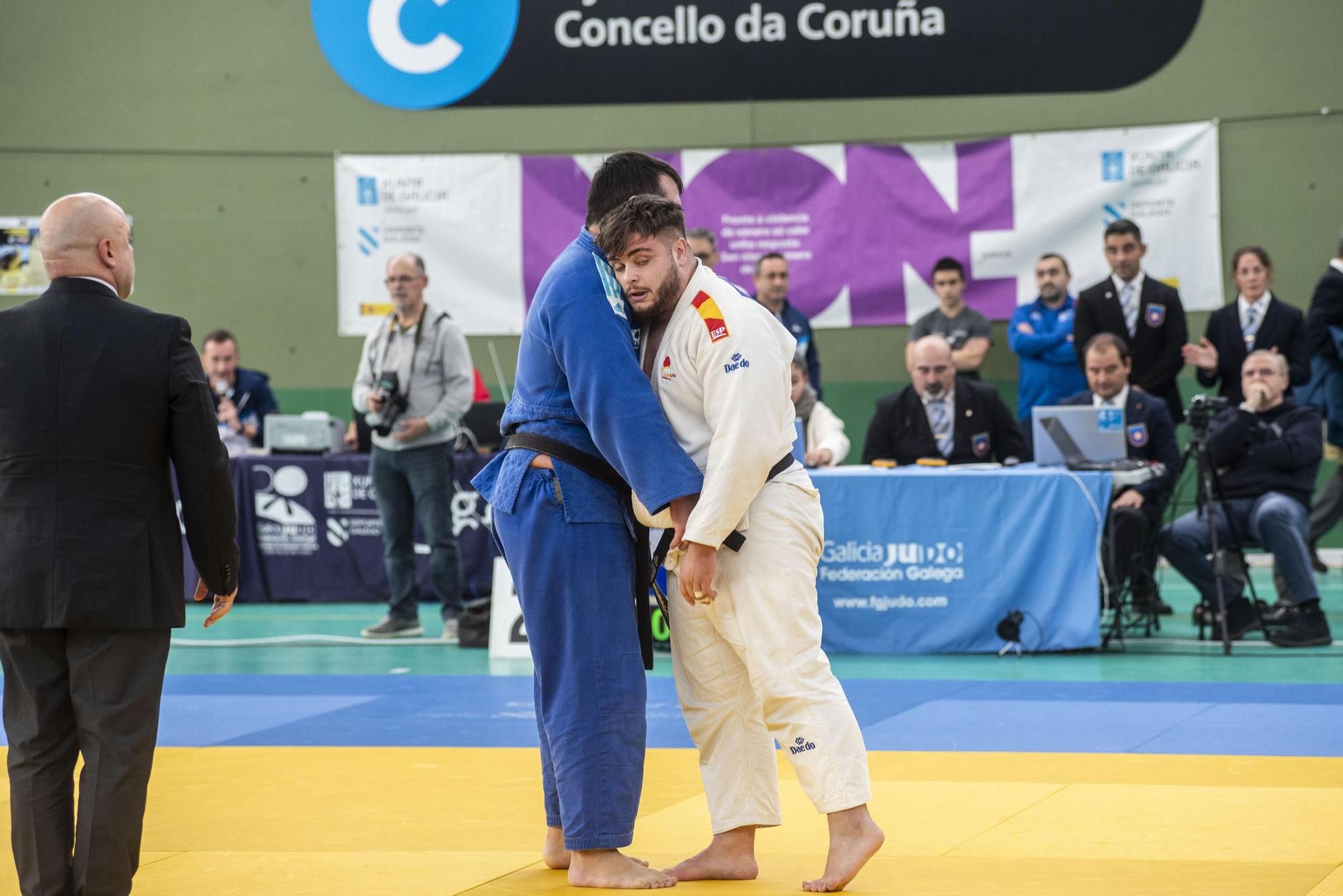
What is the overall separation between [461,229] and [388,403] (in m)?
4.09

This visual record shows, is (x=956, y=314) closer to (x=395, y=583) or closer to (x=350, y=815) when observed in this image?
(x=395, y=583)

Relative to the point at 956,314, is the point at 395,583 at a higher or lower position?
lower

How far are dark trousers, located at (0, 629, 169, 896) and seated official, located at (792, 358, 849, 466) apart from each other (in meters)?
4.91

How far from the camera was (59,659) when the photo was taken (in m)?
3.10

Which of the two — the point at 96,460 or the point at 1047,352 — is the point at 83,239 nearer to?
the point at 96,460

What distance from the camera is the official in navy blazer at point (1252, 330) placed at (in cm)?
898

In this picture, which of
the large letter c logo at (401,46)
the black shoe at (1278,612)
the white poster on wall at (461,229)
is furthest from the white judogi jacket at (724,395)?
the large letter c logo at (401,46)

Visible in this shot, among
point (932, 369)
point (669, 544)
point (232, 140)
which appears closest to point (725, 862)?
point (669, 544)

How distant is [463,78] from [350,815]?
27.7ft

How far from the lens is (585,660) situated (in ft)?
10.8

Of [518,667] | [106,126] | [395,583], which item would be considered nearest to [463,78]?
[106,126]

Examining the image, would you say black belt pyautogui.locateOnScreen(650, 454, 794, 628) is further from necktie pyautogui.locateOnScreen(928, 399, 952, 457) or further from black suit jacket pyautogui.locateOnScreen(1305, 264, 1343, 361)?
black suit jacket pyautogui.locateOnScreen(1305, 264, 1343, 361)

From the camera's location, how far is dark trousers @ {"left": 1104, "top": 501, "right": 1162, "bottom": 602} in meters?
7.31

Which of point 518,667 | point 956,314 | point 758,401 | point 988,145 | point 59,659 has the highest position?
point 988,145
